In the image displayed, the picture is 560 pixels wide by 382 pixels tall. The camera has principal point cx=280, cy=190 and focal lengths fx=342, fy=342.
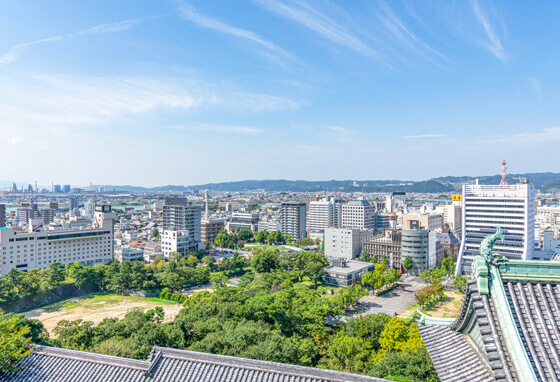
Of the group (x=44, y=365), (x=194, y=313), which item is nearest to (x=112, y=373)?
(x=44, y=365)

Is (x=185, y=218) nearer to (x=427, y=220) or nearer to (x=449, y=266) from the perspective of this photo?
(x=449, y=266)

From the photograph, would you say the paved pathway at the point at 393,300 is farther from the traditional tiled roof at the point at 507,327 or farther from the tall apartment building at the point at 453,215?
the tall apartment building at the point at 453,215

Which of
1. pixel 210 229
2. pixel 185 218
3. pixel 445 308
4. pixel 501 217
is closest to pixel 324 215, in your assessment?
pixel 210 229

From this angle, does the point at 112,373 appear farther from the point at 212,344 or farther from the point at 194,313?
the point at 194,313

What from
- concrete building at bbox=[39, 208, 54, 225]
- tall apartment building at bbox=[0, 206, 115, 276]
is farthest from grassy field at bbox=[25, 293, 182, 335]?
concrete building at bbox=[39, 208, 54, 225]

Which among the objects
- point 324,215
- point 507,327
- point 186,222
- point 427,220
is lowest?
point 324,215

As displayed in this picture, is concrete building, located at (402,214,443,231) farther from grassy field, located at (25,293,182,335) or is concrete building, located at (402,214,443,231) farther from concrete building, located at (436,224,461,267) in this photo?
grassy field, located at (25,293,182,335)
